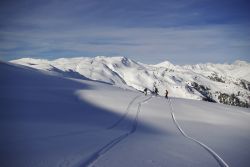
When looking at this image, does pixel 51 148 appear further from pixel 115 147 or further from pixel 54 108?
pixel 54 108

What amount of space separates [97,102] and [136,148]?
22.5 meters

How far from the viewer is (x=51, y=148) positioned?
642 inches

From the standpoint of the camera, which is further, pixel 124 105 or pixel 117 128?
pixel 124 105

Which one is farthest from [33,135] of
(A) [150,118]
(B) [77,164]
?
(A) [150,118]

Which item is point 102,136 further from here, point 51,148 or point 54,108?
point 54,108

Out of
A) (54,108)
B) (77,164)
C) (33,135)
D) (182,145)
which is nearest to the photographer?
(77,164)

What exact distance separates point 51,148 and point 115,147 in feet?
12.3

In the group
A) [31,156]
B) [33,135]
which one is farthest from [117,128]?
[31,156]

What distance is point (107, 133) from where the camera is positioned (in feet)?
73.7

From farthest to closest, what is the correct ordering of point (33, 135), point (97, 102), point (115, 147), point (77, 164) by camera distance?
point (97, 102)
point (33, 135)
point (115, 147)
point (77, 164)

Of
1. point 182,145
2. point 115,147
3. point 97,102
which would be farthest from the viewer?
point 97,102

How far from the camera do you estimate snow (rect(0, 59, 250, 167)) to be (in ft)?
50.8

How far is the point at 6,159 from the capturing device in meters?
14.2

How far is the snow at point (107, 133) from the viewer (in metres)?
15.5
